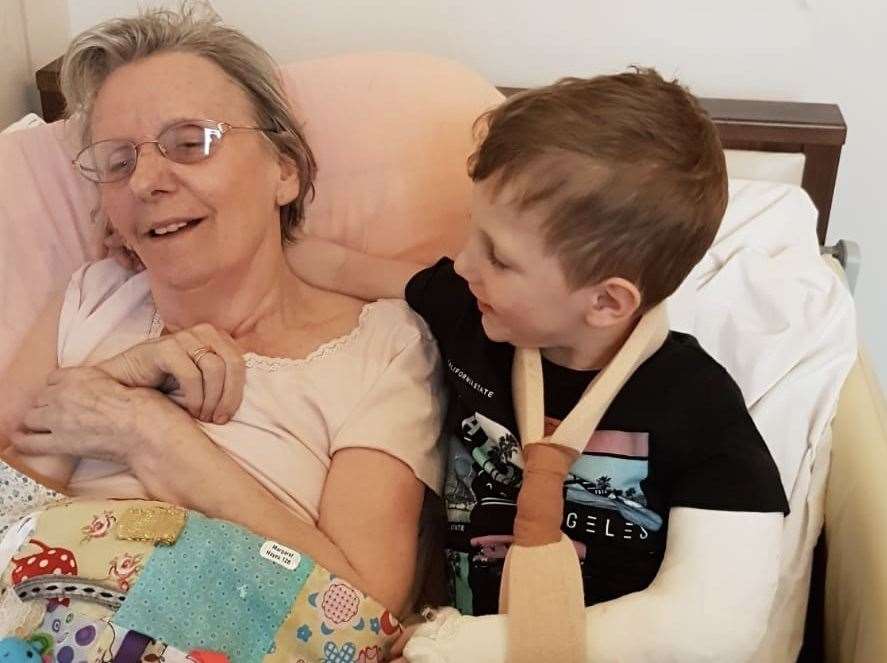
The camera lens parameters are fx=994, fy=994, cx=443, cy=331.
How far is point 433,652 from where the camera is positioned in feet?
3.61

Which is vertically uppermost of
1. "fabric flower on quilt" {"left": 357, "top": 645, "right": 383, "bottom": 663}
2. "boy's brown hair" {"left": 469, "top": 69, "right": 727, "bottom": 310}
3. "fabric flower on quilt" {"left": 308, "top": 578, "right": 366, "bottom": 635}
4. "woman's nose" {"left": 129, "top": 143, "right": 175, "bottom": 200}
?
"boy's brown hair" {"left": 469, "top": 69, "right": 727, "bottom": 310}

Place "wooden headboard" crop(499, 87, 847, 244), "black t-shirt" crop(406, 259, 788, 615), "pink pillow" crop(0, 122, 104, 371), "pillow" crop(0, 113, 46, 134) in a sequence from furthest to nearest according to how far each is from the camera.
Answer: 1. "wooden headboard" crop(499, 87, 847, 244)
2. "pillow" crop(0, 113, 46, 134)
3. "pink pillow" crop(0, 122, 104, 371)
4. "black t-shirt" crop(406, 259, 788, 615)

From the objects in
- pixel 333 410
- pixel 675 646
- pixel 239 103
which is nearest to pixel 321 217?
pixel 239 103

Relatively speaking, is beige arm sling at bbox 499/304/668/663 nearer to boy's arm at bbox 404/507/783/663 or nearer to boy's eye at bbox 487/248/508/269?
boy's arm at bbox 404/507/783/663

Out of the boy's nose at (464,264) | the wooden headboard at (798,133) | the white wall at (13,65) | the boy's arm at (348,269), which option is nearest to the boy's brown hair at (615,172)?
the boy's nose at (464,264)

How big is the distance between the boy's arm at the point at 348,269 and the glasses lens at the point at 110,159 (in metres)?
0.28

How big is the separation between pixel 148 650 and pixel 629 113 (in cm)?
80

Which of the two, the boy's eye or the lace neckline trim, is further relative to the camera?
the lace neckline trim

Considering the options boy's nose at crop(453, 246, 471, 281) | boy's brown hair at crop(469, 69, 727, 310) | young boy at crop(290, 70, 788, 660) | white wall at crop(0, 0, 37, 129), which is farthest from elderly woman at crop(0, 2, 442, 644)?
white wall at crop(0, 0, 37, 129)

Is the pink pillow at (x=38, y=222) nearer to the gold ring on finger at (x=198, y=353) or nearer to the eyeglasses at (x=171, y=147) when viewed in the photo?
the eyeglasses at (x=171, y=147)

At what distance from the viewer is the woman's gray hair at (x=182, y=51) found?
1.41m

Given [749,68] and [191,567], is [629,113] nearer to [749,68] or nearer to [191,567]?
[191,567]

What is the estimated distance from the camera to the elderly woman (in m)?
1.26

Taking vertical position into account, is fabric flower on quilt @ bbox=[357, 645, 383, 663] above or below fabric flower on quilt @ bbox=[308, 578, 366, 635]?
below
